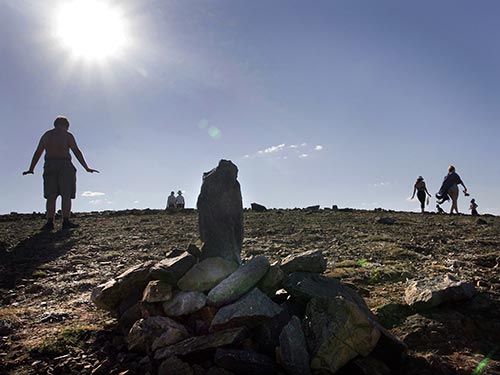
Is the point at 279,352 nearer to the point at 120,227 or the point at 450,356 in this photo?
the point at 450,356

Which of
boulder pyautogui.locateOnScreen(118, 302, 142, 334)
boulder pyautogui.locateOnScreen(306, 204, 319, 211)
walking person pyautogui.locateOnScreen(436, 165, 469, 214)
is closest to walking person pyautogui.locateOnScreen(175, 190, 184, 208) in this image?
boulder pyautogui.locateOnScreen(306, 204, 319, 211)

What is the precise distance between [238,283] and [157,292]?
112 cm

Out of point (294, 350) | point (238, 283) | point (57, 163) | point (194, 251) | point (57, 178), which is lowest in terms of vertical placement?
point (294, 350)

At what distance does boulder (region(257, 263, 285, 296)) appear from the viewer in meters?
5.66

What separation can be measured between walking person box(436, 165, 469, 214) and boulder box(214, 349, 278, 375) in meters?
22.9

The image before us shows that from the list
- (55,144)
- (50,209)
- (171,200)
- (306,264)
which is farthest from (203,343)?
(171,200)

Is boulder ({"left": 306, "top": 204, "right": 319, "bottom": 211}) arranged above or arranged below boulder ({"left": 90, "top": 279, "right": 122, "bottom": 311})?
above

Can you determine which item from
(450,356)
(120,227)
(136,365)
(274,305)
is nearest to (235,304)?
(274,305)

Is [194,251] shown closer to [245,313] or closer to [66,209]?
[245,313]

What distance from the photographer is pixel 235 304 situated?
504cm

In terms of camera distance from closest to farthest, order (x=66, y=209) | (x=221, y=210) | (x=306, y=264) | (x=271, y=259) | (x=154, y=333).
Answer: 1. (x=154, y=333)
2. (x=306, y=264)
3. (x=221, y=210)
4. (x=271, y=259)
5. (x=66, y=209)

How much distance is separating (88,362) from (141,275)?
1424 millimetres

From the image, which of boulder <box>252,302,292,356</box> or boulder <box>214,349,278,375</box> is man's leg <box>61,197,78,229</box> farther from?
boulder <box>214,349,278,375</box>

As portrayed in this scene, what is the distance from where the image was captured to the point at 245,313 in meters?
4.85
